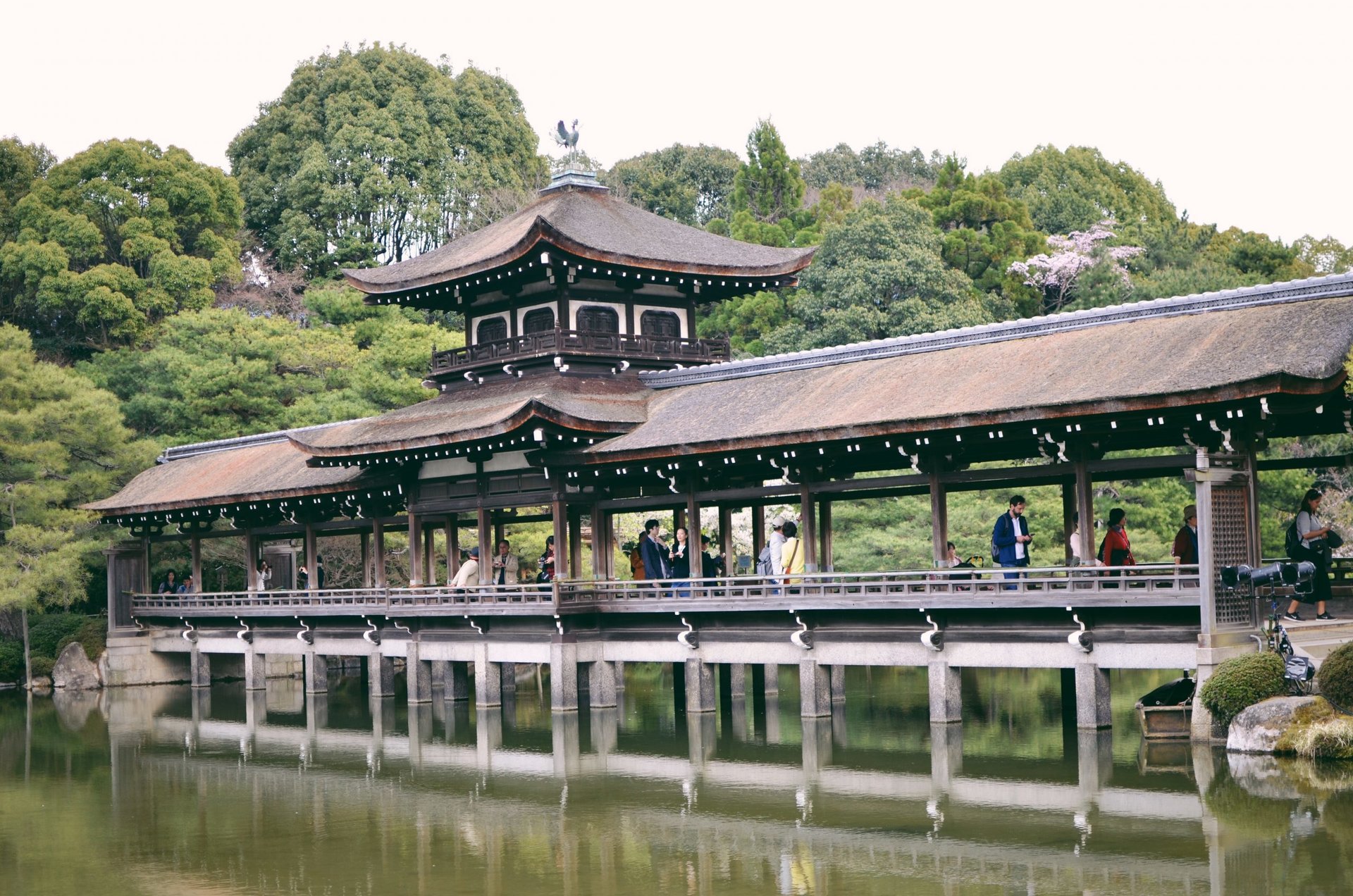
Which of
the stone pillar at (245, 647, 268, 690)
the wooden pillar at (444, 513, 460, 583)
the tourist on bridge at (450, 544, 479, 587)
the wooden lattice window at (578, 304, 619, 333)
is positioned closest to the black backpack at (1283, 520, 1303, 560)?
the wooden lattice window at (578, 304, 619, 333)

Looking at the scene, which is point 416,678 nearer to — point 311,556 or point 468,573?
point 468,573

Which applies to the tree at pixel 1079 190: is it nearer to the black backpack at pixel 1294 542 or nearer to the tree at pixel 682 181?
the tree at pixel 682 181

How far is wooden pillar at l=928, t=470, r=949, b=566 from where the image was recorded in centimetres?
2470

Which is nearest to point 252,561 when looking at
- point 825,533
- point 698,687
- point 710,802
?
point 698,687

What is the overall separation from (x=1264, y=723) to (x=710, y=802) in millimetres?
6697

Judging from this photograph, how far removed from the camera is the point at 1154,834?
16.0m

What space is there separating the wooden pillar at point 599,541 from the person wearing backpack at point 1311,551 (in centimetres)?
1283

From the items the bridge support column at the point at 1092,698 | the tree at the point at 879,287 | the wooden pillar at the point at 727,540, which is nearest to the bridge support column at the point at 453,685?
the wooden pillar at the point at 727,540

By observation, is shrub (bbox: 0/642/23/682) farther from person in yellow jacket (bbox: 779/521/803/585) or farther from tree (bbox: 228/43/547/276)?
tree (bbox: 228/43/547/276)

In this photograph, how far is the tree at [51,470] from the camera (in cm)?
4028

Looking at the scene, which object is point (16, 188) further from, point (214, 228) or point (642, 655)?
point (642, 655)

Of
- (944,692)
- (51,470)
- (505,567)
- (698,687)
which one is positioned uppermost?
(51,470)

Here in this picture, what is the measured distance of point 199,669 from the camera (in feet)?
130

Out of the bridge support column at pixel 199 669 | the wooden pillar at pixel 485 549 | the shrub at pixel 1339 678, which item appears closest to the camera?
the shrub at pixel 1339 678
